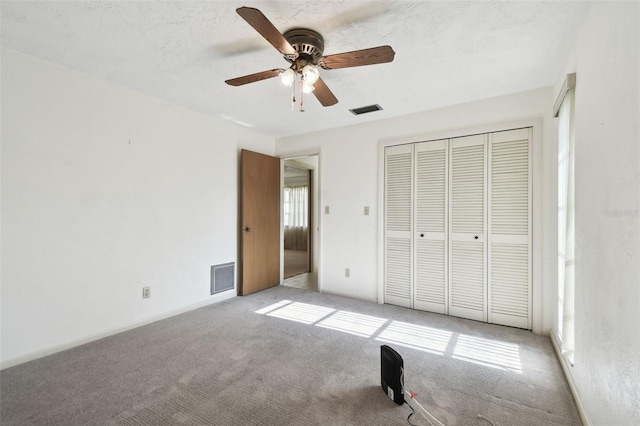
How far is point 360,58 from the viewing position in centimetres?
181

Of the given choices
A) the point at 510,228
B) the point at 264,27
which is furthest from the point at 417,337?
the point at 264,27

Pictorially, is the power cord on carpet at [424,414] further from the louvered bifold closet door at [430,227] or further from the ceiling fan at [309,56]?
the ceiling fan at [309,56]

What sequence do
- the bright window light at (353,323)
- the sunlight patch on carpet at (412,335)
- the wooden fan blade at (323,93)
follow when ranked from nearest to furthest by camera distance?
the wooden fan blade at (323,93), the sunlight patch on carpet at (412,335), the bright window light at (353,323)

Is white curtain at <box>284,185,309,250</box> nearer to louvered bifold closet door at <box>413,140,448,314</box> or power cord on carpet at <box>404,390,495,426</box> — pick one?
louvered bifold closet door at <box>413,140,448,314</box>

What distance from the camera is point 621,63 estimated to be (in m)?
1.20

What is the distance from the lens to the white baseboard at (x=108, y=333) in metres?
2.23

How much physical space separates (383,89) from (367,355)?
2.53 metres

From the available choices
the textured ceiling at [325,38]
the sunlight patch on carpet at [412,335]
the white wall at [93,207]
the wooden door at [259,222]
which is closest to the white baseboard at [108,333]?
the white wall at [93,207]

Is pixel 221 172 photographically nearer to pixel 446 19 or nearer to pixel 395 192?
pixel 395 192

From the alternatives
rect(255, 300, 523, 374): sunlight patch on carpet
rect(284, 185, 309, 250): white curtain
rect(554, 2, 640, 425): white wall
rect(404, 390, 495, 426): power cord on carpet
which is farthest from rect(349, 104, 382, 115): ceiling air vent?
rect(284, 185, 309, 250): white curtain

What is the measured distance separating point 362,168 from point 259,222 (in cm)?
175

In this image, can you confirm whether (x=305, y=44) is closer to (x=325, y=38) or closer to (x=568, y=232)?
(x=325, y=38)

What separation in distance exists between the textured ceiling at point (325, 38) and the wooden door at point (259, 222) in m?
1.34

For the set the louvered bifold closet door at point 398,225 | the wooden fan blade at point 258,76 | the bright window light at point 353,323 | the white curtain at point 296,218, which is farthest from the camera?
the white curtain at point 296,218
